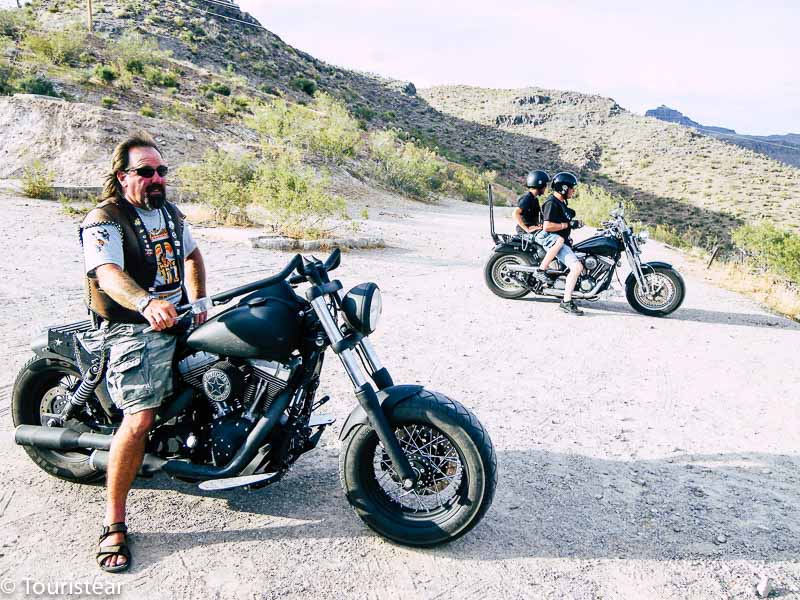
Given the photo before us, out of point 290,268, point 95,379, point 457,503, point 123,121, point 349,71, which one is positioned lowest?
point 457,503

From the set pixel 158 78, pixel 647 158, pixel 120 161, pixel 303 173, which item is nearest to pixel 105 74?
pixel 158 78

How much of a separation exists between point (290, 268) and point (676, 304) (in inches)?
273

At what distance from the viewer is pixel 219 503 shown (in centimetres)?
343

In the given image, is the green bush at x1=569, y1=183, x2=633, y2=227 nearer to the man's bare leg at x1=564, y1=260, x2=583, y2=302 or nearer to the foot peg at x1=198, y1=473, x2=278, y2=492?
the man's bare leg at x1=564, y1=260, x2=583, y2=302

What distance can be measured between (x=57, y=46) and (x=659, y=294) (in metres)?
31.6

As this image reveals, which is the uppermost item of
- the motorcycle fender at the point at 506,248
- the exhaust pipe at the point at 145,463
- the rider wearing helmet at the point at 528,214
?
the rider wearing helmet at the point at 528,214

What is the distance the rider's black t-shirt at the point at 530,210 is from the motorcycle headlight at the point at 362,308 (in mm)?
6271

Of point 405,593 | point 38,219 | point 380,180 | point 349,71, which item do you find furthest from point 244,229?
point 349,71

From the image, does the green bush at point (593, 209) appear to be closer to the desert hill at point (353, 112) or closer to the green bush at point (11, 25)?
the desert hill at point (353, 112)

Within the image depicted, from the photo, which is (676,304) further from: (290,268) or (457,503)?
(290,268)

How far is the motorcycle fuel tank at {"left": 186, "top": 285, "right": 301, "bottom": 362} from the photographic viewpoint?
9.34ft

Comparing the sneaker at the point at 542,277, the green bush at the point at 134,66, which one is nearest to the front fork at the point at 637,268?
the sneaker at the point at 542,277

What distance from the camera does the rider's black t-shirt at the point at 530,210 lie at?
8703mm

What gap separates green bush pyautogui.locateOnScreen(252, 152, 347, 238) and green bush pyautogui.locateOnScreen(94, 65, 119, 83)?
62.1 ft
